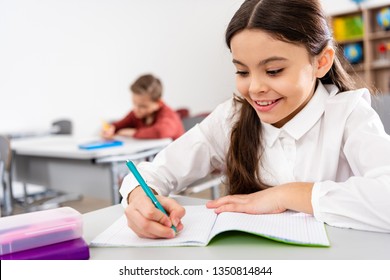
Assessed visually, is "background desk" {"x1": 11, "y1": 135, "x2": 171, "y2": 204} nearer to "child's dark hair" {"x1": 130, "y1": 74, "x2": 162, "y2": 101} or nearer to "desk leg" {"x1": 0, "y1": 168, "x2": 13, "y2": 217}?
"desk leg" {"x1": 0, "y1": 168, "x2": 13, "y2": 217}

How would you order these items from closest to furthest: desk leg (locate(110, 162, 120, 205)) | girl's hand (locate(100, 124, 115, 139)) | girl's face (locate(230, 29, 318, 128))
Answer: girl's face (locate(230, 29, 318, 128)) → desk leg (locate(110, 162, 120, 205)) → girl's hand (locate(100, 124, 115, 139))

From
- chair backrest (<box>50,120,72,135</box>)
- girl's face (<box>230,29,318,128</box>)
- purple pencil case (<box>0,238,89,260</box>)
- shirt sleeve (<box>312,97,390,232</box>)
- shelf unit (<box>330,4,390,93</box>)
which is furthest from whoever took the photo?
shelf unit (<box>330,4,390,93</box>)

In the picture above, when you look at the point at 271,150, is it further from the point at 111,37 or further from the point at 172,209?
the point at 111,37

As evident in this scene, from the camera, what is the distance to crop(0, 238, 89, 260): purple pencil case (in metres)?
0.54

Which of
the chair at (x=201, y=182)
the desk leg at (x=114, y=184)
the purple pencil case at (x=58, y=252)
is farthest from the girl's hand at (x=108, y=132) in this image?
the purple pencil case at (x=58, y=252)

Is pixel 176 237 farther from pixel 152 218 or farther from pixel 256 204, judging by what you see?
pixel 256 204

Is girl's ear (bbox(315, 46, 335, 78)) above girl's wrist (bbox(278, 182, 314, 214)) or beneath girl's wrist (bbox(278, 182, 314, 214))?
above

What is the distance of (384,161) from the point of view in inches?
28.2

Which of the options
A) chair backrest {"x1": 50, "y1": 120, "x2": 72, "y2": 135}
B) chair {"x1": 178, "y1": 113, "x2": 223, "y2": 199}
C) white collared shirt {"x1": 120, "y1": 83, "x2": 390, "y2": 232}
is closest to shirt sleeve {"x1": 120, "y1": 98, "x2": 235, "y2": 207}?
white collared shirt {"x1": 120, "y1": 83, "x2": 390, "y2": 232}

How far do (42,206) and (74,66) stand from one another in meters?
1.40

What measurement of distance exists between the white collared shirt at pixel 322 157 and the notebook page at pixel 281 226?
4 cm

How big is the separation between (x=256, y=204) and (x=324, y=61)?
32cm

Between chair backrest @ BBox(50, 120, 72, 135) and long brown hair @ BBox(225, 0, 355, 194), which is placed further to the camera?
chair backrest @ BBox(50, 120, 72, 135)

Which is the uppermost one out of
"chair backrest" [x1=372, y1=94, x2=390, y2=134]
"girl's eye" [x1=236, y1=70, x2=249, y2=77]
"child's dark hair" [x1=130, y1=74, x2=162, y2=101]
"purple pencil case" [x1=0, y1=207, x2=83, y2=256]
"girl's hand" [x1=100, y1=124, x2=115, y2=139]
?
"girl's eye" [x1=236, y1=70, x2=249, y2=77]
